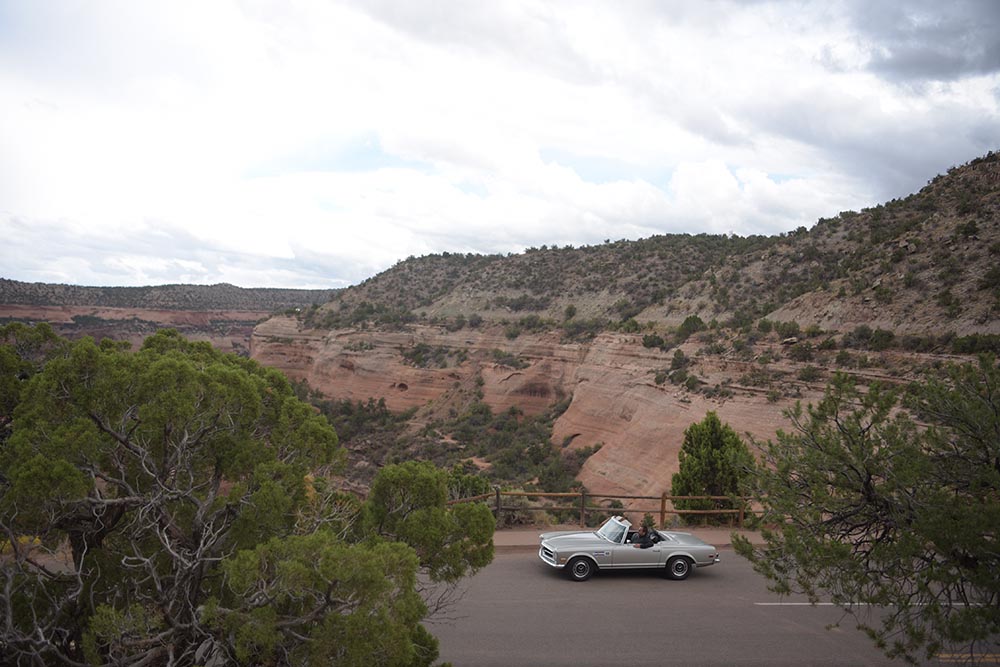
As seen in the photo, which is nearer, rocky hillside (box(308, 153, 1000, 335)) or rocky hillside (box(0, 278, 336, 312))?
rocky hillside (box(308, 153, 1000, 335))

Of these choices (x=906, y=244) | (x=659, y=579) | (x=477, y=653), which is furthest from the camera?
(x=906, y=244)

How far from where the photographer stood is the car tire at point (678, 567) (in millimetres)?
13648

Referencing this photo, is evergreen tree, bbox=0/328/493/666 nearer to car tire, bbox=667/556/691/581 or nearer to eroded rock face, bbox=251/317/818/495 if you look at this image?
car tire, bbox=667/556/691/581

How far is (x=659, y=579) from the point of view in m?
13.7

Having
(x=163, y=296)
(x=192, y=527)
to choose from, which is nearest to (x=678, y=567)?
A: (x=192, y=527)

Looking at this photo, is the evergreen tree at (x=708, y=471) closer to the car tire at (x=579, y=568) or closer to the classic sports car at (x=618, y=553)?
the classic sports car at (x=618, y=553)

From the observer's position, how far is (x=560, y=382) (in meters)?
44.7

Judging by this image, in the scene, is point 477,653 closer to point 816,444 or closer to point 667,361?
point 816,444

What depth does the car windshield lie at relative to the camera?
536 inches

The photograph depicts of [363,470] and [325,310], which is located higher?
[325,310]

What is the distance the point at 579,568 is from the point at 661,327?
27.2m

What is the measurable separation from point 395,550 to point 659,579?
31.3 feet

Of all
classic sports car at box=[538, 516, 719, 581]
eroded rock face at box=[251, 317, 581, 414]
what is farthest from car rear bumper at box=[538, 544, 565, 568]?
eroded rock face at box=[251, 317, 581, 414]

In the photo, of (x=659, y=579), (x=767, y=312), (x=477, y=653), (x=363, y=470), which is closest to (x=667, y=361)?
(x=767, y=312)
